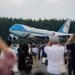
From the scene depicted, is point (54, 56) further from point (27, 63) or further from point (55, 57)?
point (27, 63)

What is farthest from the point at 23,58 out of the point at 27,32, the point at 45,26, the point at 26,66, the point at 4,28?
the point at 45,26

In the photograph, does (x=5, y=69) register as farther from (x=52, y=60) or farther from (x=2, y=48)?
(x=52, y=60)

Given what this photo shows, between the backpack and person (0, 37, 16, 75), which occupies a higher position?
person (0, 37, 16, 75)

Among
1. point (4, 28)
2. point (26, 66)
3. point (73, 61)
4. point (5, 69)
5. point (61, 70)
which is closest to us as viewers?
point (5, 69)

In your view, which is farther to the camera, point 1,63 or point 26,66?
point 26,66

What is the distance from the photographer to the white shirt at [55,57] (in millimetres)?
6934

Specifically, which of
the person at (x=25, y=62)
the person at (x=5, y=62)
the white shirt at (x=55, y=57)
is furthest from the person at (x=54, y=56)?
the person at (x=5, y=62)

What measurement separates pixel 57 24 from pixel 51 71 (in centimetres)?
14192

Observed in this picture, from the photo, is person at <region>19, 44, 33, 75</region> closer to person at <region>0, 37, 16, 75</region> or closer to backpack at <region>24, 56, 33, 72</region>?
backpack at <region>24, 56, 33, 72</region>

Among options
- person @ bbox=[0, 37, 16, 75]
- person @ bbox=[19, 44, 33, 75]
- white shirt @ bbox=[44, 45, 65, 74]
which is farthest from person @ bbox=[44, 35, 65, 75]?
person @ bbox=[0, 37, 16, 75]

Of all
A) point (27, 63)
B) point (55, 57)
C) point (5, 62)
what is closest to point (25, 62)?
point (27, 63)

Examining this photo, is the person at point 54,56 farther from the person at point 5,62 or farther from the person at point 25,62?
the person at point 5,62

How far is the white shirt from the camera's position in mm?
6934

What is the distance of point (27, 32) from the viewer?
80438 millimetres
